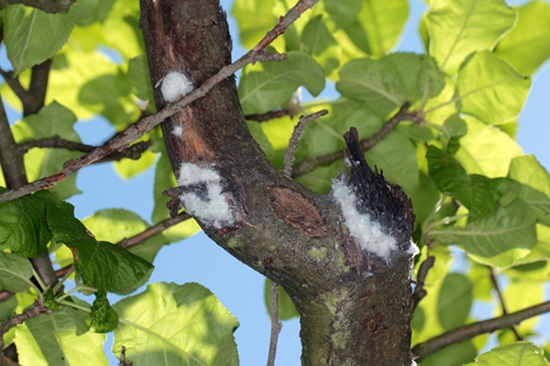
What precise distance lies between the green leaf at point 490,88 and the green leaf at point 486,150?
1cm

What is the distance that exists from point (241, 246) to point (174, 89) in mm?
149

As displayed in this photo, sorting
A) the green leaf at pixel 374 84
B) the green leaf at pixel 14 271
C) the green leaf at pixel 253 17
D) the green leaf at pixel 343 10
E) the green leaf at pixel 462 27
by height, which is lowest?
the green leaf at pixel 14 271

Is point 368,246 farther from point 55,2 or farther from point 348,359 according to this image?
point 55,2

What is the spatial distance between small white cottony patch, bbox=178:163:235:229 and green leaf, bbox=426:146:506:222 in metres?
0.32

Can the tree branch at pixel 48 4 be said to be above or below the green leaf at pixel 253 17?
below

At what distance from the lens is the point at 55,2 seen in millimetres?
770

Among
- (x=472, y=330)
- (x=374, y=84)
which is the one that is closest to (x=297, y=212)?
(x=374, y=84)

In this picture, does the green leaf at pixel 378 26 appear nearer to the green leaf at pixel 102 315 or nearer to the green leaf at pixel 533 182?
the green leaf at pixel 533 182

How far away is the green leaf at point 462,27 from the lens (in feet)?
2.88

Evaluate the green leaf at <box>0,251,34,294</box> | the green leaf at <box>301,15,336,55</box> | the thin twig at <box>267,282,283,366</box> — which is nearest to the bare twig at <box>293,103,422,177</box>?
the green leaf at <box>301,15,336,55</box>

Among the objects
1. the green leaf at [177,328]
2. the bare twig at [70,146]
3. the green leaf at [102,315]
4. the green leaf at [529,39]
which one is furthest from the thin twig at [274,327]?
the green leaf at [529,39]

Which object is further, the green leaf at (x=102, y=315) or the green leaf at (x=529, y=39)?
the green leaf at (x=529, y=39)

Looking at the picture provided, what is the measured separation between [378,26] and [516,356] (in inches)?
20.3

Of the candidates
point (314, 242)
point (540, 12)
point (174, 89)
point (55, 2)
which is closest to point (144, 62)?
point (55, 2)
